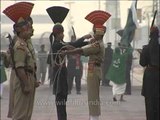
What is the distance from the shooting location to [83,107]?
1127 cm

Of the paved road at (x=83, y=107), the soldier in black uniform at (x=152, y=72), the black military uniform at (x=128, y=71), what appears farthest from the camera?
the black military uniform at (x=128, y=71)

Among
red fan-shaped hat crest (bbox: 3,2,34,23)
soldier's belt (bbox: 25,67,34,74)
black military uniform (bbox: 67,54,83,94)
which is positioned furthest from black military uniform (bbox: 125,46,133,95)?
soldier's belt (bbox: 25,67,34,74)

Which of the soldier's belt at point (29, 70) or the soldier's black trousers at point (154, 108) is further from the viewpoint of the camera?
the soldier's black trousers at point (154, 108)

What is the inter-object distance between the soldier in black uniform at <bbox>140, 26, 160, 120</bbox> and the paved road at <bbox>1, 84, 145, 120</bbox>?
260cm

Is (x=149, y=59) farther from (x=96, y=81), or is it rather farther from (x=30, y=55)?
(x=30, y=55)

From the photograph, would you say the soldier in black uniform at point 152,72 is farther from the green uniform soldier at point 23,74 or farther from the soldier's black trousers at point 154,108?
the green uniform soldier at point 23,74

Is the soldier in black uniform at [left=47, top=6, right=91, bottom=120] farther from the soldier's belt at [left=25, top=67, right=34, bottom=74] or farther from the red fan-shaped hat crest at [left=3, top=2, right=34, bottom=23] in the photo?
the soldier's belt at [left=25, top=67, right=34, bottom=74]

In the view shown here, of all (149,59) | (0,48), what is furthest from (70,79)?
(149,59)

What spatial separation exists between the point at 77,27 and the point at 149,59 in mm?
10827

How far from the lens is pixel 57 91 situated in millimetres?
7824

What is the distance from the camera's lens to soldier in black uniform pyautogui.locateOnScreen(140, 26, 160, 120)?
672cm

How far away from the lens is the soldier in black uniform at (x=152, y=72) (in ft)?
22.0

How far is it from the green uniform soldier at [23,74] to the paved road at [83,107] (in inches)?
131

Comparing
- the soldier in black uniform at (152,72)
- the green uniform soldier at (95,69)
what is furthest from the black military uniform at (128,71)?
the soldier in black uniform at (152,72)
